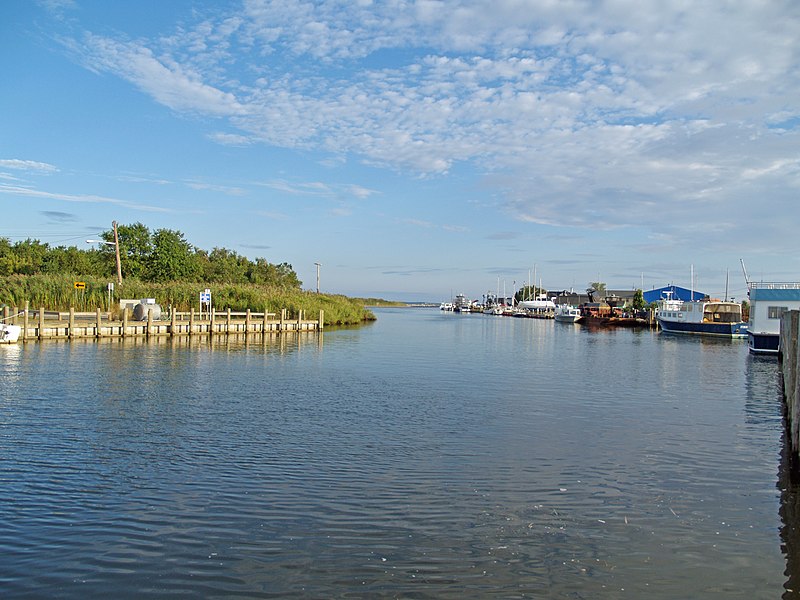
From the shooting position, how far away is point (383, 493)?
1039 centimetres

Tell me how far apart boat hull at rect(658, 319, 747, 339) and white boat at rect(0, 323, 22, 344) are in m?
60.6

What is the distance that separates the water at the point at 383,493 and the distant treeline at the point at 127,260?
161 feet

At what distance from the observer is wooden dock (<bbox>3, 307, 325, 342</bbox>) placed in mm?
37719

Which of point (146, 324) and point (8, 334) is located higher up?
point (146, 324)

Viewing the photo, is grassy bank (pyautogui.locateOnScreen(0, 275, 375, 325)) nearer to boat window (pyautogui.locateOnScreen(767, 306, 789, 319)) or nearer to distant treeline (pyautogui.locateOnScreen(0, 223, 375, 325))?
distant treeline (pyautogui.locateOnScreen(0, 223, 375, 325))

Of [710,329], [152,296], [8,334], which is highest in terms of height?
[152,296]

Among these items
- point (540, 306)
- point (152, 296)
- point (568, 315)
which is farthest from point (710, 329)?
point (540, 306)

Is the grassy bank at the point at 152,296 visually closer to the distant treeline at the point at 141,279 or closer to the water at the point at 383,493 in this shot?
the distant treeline at the point at 141,279

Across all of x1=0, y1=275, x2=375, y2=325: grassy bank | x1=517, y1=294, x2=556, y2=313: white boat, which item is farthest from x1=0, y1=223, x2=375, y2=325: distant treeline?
x1=517, y1=294, x2=556, y2=313: white boat

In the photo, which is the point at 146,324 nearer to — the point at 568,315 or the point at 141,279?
the point at 141,279

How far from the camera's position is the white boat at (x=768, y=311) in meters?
41.0

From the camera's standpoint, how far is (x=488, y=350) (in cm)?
4300

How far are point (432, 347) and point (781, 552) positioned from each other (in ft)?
116

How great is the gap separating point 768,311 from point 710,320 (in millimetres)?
26646
